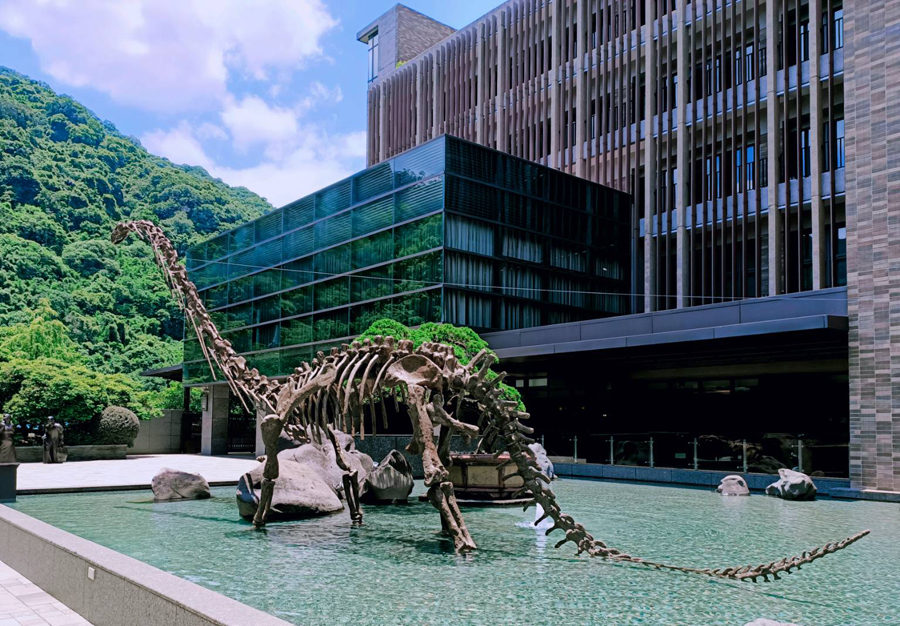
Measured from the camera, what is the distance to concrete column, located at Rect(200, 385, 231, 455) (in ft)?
123

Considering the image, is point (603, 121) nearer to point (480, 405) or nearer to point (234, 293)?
point (234, 293)

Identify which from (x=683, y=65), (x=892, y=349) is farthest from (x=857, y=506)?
(x=683, y=65)

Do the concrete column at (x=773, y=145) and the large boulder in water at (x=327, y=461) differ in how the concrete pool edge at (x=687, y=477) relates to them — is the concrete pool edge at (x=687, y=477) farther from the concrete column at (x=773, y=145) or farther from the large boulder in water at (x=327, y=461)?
the concrete column at (x=773, y=145)

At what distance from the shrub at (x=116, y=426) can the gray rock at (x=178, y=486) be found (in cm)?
1759

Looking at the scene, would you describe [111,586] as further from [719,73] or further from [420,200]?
[719,73]

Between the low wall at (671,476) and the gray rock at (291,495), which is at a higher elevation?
the gray rock at (291,495)

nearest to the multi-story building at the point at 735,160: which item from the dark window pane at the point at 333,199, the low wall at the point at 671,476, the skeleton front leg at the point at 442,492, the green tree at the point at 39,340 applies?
the low wall at the point at 671,476

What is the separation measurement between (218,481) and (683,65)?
77.2ft

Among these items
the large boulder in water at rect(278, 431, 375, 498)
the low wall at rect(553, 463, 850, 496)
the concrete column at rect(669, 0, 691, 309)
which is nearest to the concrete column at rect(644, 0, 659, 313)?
the concrete column at rect(669, 0, 691, 309)

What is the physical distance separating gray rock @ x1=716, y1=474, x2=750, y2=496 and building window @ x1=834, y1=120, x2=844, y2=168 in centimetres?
1364

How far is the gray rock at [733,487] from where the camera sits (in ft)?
58.2

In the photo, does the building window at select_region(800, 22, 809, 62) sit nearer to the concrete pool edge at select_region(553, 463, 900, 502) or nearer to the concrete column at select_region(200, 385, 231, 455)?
the concrete pool edge at select_region(553, 463, 900, 502)

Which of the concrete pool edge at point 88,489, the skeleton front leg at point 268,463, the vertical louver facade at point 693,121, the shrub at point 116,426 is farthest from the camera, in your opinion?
the shrub at point 116,426

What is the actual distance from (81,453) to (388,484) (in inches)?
831
